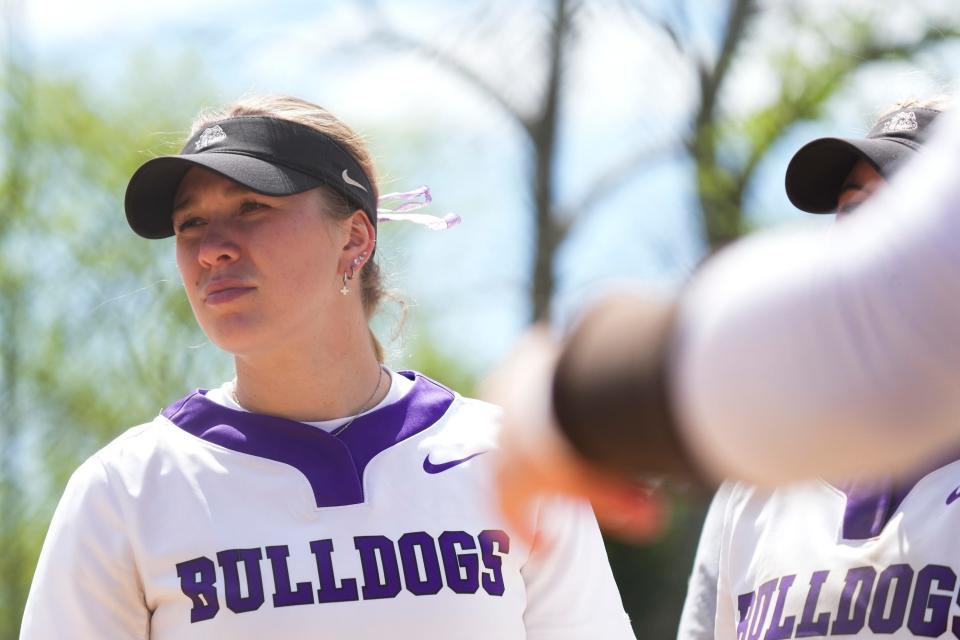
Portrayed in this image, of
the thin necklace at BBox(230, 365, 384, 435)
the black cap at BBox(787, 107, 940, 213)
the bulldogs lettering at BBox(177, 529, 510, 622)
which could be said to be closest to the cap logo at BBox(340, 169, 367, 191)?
the thin necklace at BBox(230, 365, 384, 435)

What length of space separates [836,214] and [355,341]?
42.7 inches

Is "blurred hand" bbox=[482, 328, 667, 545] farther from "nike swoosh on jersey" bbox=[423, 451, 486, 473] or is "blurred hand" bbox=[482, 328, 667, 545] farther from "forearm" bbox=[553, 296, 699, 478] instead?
"nike swoosh on jersey" bbox=[423, 451, 486, 473]

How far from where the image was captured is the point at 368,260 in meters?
3.09

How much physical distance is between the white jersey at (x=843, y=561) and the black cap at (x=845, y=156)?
595mm

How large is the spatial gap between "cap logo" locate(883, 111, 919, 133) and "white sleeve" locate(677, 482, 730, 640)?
0.82 m

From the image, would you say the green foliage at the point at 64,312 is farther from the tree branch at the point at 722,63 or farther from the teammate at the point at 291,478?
the teammate at the point at 291,478

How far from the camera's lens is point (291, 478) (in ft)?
8.45

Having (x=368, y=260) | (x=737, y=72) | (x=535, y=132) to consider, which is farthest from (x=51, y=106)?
(x=368, y=260)

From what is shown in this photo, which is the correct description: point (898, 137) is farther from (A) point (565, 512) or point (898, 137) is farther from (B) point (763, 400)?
(B) point (763, 400)

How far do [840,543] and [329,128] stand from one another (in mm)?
1441

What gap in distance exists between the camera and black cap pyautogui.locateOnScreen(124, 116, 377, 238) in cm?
273

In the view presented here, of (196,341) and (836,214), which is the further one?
(196,341)

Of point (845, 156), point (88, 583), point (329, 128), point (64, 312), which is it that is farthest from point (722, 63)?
point (88, 583)

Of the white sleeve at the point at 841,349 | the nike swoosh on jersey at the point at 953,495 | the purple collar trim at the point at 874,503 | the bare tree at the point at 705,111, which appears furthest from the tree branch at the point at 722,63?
the white sleeve at the point at 841,349
